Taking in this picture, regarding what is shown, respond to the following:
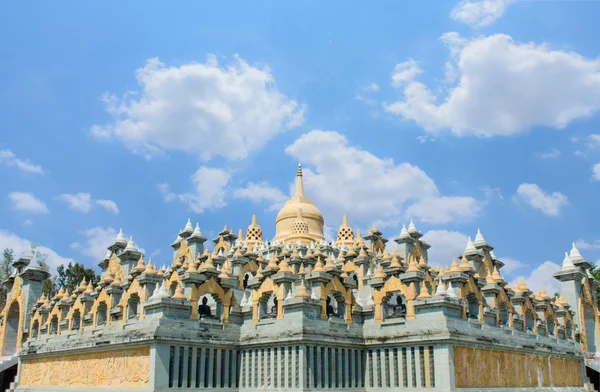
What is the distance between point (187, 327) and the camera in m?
31.2

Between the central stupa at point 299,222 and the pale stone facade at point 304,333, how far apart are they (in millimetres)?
13537

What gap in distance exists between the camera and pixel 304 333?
30.5 metres

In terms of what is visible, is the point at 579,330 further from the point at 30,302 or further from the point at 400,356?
the point at 30,302

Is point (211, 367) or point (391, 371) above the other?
point (211, 367)

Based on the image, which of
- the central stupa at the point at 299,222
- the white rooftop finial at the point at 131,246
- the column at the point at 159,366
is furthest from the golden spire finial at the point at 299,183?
the column at the point at 159,366

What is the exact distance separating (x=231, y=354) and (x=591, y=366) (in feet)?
106

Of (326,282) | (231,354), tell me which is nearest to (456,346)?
(326,282)

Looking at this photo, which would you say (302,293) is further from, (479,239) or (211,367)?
(479,239)

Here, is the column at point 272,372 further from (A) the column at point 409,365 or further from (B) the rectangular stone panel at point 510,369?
(B) the rectangular stone panel at point 510,369

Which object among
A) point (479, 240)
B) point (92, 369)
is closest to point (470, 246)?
point (479, 240)

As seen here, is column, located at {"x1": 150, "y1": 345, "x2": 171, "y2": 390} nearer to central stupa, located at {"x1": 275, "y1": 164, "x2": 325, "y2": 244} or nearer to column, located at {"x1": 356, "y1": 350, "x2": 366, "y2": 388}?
column, located at {"x1": 356, "y1": 350, "x2": 366, "y2": 388}

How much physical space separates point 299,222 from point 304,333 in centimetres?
2772

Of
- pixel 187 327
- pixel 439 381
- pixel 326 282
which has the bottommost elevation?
pixel 439 381

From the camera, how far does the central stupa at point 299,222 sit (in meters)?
57.4
